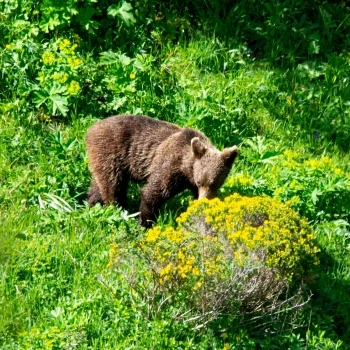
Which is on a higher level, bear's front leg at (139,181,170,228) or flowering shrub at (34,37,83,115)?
flowering shrub at (34,37,83,115)

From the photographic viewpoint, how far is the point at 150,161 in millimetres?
9414

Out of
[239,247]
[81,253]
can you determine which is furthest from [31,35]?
[239,247]

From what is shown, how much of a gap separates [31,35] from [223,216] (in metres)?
3.92

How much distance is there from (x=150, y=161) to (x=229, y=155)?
31.4 inches

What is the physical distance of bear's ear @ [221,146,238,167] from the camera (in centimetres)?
909

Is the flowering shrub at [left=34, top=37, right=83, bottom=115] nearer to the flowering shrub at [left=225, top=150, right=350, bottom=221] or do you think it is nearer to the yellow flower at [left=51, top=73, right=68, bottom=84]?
the yellow flower at [left=51, top=73, right=68, bottom=84]

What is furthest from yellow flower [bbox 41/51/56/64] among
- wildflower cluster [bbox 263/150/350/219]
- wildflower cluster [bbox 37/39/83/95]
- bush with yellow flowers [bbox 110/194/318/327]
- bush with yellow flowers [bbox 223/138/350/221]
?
bush with yellow flowers [bbox 110/194/318/327]

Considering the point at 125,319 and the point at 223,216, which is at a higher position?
the point at 223,216

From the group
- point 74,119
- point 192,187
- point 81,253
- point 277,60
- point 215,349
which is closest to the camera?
point 215,349

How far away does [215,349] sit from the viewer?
7574 mm

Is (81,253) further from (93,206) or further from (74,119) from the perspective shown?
(74,119)

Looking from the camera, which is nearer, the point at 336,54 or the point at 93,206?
the point at 93,206

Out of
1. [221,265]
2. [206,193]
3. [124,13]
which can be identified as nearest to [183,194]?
[206,193]

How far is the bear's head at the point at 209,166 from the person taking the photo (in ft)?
29.8
